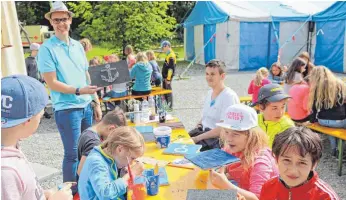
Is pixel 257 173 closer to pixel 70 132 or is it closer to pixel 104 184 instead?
pixel 104 184

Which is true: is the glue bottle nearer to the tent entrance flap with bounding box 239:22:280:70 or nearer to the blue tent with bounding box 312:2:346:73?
the tent entrance flap with bounding box 239:22:280:70

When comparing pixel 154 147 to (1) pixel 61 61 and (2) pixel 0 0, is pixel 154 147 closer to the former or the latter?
(1) pixel 61 61

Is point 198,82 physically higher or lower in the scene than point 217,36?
lower

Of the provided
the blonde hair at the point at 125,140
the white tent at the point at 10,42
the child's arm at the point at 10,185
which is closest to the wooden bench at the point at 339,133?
the blonde hair at the point at 125,140

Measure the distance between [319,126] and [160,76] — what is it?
180 inches

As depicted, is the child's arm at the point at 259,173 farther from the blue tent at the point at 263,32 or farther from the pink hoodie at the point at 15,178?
→ the blue tent at the point at 263,32

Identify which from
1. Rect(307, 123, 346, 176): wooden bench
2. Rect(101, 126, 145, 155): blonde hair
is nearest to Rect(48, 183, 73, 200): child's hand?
Rect(101, 126, 145, 155): blonde hair

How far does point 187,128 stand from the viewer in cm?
683

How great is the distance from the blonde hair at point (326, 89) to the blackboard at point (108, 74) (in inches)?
105

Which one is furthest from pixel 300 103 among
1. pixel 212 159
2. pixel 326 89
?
pixel 212 159

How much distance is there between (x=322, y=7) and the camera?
15367 millimetres

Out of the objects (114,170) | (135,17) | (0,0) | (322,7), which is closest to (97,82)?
(0,0)

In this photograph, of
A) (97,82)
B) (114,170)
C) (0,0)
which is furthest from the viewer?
(97,82)

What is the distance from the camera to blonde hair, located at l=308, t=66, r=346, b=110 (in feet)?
15.6
